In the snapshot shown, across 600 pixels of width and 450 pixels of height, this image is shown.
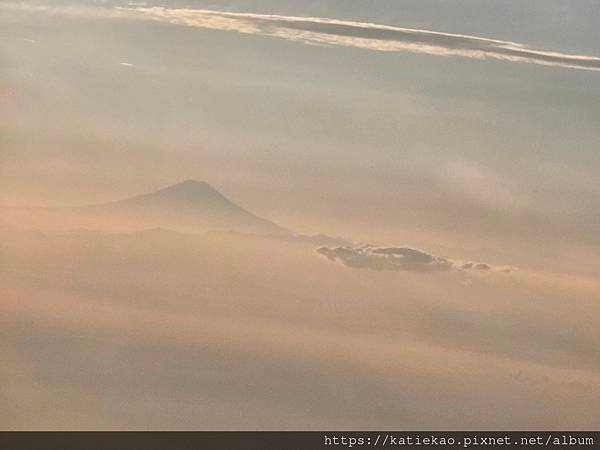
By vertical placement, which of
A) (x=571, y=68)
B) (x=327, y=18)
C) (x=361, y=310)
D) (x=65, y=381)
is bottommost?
(x=65, y=381)

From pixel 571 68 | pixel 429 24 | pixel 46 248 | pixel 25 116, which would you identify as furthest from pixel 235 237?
pixel 571 68

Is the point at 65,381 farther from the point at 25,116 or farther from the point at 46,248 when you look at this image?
the point at 25,116

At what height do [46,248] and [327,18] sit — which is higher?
[327,18]

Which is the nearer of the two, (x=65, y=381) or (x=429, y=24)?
(x=65, y=381)

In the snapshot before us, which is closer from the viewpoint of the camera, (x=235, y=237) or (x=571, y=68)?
(x=235, y=237)

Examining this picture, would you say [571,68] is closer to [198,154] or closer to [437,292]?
[437,292]

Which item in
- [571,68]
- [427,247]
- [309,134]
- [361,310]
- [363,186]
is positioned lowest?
[361,310]

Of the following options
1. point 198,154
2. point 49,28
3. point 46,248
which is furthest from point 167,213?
point 49,28
